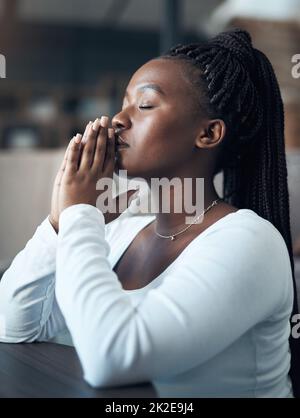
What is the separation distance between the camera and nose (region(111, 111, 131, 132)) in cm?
96

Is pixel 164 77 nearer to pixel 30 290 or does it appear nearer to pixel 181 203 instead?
pixel 181 203

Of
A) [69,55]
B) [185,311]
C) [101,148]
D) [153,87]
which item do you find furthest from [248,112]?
[69,55]

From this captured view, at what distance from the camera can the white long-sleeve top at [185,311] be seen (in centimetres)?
71

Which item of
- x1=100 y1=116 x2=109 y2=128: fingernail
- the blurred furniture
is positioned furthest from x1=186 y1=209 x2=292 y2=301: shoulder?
the blurred furniture

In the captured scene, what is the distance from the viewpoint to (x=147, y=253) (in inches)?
42.0

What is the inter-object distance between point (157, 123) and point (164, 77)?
0.09 m

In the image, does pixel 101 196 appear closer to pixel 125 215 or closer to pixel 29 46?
pixel 125 215

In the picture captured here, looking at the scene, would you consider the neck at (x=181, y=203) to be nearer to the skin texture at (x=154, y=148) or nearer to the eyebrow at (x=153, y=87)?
the skin texture at (x=154, y=148)

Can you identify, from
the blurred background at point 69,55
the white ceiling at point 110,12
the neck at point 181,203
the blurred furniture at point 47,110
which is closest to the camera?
the neck at point 181,203

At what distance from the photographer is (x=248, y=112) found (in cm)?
103

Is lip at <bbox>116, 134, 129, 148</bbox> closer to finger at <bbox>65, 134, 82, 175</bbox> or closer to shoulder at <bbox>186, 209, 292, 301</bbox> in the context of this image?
finger at <bbox>65, 134, 82, 175</bbox>

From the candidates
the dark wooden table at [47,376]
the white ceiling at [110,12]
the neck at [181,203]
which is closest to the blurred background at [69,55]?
the white ceiling at [110,12]

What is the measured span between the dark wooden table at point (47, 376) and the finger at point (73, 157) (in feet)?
0.94

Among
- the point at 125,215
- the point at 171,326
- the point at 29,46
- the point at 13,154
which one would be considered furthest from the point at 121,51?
the point at 171,326
